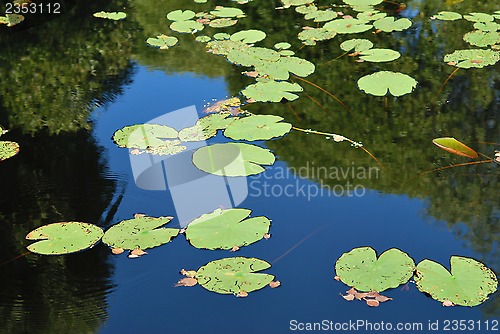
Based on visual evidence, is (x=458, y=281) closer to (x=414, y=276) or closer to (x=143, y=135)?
(x=414, y=276)

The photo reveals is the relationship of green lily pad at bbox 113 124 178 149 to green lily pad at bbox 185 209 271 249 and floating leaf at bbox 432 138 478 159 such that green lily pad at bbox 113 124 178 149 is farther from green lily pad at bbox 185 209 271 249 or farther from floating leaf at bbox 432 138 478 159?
floating leaf at bbox 432 138 478 159

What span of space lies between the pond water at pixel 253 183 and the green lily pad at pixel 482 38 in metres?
0.11

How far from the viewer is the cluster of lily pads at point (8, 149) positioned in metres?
2.90

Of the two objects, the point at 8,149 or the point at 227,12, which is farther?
the point at 227,12

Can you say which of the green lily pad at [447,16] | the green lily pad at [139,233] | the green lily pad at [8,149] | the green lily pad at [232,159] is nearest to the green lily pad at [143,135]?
the green lily pad at [232,159]

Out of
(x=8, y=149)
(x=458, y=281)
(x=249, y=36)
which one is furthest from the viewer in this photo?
(x=249, y=36)

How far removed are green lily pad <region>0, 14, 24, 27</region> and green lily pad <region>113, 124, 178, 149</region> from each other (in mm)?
1915

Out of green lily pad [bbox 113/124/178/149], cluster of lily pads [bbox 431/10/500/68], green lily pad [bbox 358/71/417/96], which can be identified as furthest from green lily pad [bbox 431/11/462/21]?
green lily pad [bbox 113/124/178/149]

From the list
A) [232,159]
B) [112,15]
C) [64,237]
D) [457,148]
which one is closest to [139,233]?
[64,237]

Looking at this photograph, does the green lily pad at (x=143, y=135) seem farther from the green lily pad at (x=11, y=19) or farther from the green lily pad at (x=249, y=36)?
the green lily pad at (x=11, y=19)

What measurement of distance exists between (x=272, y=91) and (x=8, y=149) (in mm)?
1367

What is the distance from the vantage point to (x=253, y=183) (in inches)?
103

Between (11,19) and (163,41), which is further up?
(11,19)

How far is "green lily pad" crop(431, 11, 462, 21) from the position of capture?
14.0 feet
